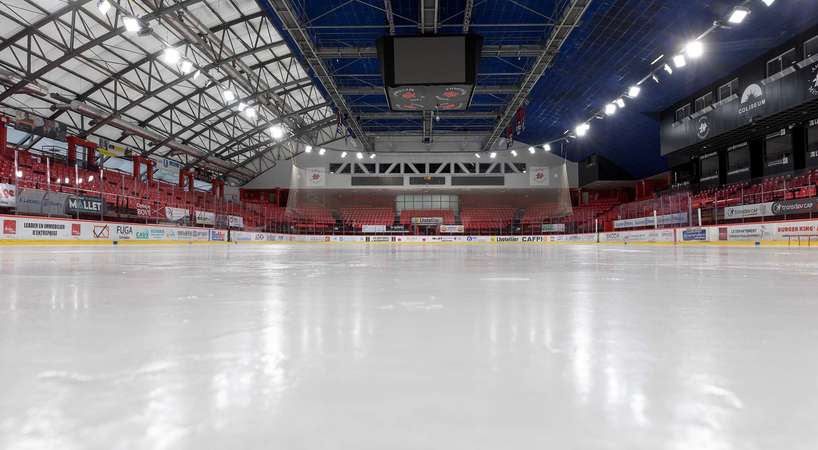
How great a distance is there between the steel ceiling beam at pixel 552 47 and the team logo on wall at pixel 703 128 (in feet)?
21.8

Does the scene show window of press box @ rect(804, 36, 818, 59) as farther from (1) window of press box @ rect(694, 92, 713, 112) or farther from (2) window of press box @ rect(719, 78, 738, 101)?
(1) window of press box @ rect(694, 92, 713, 112)

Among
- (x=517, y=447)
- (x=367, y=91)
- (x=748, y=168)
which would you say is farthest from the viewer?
(x=367, y=91)

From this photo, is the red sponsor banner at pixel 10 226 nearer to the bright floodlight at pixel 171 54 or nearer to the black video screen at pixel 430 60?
the bright floodlight at pixel 171 54

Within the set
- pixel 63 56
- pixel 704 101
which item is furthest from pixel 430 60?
pixel 63 56

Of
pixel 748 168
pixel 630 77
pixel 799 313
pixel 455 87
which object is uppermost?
pixel 630 77

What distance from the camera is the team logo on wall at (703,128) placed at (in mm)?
16062

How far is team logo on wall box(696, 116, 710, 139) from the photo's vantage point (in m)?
16.1

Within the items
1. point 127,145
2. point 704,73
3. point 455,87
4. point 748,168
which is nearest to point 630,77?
point 704,73

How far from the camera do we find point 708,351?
0.84 meters

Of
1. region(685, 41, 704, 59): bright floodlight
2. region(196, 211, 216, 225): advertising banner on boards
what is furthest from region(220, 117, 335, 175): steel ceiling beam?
region(685, 41, 704, 59): bright floodlight

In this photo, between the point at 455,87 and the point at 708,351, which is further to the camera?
the point at 455,87

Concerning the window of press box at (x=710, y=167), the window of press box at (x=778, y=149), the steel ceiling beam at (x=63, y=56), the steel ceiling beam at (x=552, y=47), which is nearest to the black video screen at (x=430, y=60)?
the steel ceiling beam at (x=552, y=47)

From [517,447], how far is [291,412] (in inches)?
10.8

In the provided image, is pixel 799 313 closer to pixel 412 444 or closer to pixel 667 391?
pixel 667 391
